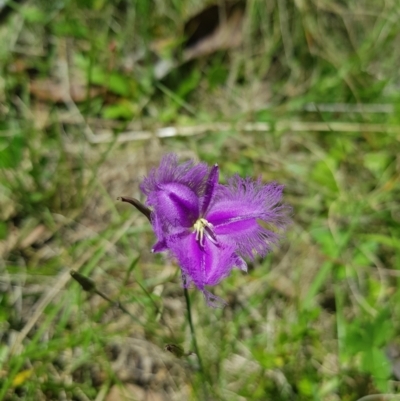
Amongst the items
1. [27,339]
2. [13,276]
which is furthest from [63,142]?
[27,339]

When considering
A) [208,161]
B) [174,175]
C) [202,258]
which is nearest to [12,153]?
[208,161]

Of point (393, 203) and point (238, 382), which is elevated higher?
point (393, 203)

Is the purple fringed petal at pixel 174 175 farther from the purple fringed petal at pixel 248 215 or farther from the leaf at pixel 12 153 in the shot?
the leaf at pixel 12 153

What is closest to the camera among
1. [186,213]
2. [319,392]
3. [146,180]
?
[146,180]

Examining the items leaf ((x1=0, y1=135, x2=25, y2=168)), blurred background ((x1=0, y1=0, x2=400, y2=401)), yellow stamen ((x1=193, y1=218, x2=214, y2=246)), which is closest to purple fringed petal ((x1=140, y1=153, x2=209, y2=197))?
yellow stamen ((x1=193, y1=218, x2=214, y2=246))

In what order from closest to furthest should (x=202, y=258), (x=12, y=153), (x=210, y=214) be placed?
(x=202, y=258), (x=210, y=214), (x=12, y=153)

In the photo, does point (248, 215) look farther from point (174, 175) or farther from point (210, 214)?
point (174, 175)

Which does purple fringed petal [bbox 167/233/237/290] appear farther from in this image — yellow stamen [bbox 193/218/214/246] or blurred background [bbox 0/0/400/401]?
blurred background [bbox 0/0/400/401]

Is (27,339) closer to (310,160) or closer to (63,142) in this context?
(63,142)
